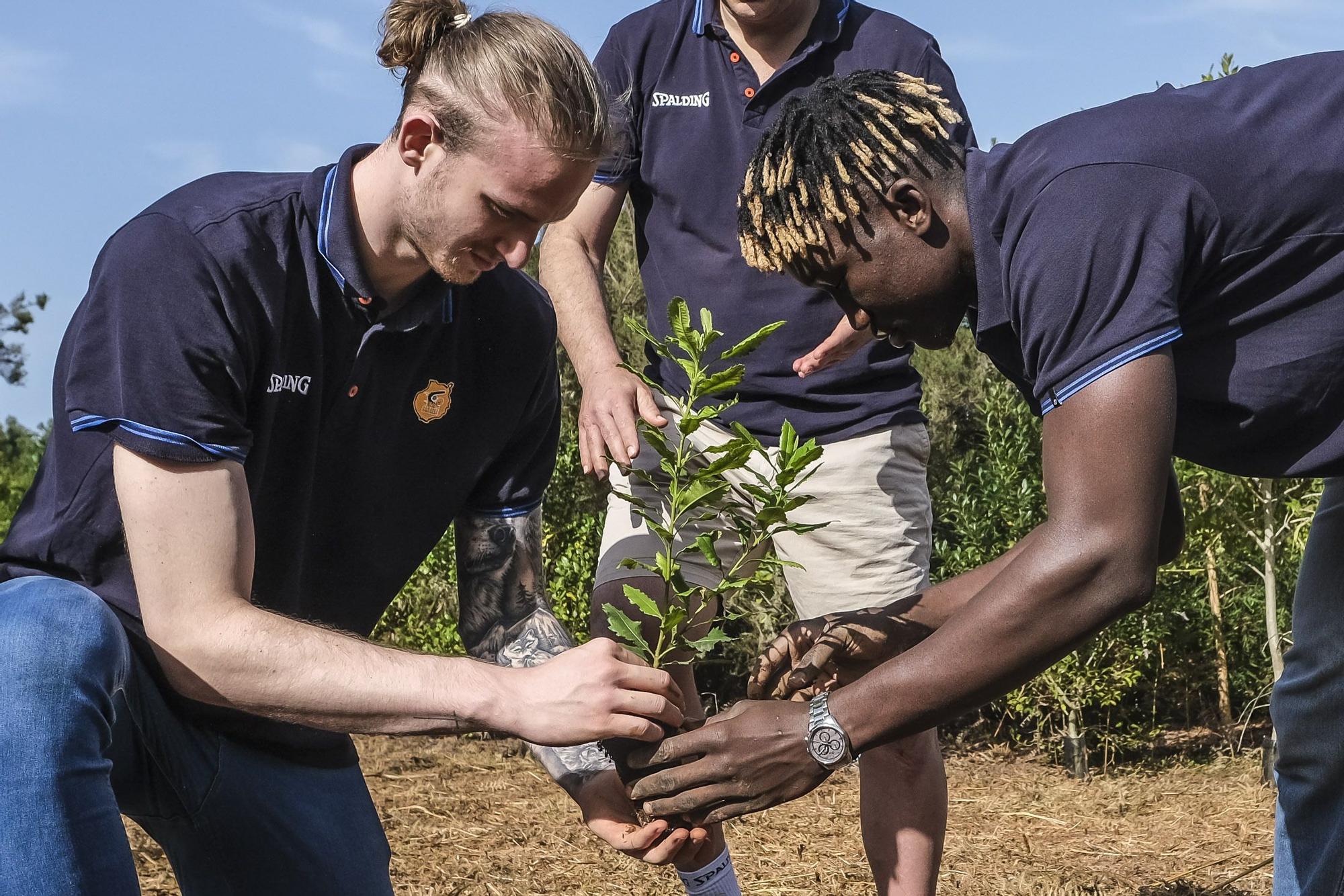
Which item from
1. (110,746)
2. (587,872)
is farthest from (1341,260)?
(587,872)

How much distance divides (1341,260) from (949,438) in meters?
4.77

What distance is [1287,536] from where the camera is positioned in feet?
19.8

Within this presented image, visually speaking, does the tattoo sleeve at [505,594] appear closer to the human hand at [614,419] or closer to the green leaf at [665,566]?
the human hand at [614,419]

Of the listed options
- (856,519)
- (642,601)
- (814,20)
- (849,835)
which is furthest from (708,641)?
(849,835)

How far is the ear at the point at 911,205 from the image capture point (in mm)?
2193

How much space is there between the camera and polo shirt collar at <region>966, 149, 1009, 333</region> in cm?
214

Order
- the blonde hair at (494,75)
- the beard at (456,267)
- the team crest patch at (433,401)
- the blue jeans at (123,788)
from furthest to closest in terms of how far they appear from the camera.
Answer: the team crest patch at (433,401) < the beard at (456,267) < the blonde hair at (494,75) < the blue jeans at (123,788)

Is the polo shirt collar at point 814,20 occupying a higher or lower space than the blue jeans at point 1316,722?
higher

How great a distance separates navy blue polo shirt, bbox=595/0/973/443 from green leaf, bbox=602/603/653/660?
94 cm

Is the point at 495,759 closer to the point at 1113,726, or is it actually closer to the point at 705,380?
the point at 1113,726

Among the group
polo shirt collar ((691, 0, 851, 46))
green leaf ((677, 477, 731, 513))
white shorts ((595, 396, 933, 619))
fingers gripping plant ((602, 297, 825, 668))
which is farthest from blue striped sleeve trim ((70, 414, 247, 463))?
polo shirt collar ((691, 0, 851, 46))

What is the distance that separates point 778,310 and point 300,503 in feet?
4.72

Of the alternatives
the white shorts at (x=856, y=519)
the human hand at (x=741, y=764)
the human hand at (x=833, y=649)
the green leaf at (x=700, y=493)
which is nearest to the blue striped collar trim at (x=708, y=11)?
the white shorts at (x=856, y=519)

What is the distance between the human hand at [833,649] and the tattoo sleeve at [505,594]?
20.1 inches
